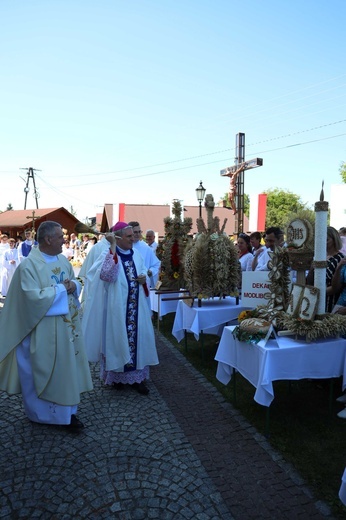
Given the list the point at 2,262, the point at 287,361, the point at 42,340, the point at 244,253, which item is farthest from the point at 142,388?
the point at 2,262

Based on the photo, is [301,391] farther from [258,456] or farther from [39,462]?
[39,462]

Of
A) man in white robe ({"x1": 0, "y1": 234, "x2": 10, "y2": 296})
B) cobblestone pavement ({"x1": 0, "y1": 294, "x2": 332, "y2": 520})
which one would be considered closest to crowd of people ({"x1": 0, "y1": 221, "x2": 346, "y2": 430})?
cobblestone pavement ({"x1": 0, "y1": 294, "x2": 332, "y2": 520})

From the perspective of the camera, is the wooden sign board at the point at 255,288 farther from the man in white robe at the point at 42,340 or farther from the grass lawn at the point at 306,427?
the man in white robe at the point at 42,340

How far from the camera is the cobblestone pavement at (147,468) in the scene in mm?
2725

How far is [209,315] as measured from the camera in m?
5.48

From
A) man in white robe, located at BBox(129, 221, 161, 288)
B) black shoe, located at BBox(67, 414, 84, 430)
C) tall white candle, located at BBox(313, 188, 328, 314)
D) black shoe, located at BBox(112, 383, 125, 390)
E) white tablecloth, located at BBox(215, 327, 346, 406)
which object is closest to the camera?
white tablecloth, located at BBox(215, 327, 346, 406)

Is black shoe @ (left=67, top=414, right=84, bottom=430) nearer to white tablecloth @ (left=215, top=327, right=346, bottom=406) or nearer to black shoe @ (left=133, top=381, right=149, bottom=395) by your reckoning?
black shoe @ (left=133, top=381, right=149, bottom=395)

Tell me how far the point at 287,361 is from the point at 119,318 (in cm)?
203

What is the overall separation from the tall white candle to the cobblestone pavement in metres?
1.52

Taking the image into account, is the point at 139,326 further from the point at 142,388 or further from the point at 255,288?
the point at 255,288

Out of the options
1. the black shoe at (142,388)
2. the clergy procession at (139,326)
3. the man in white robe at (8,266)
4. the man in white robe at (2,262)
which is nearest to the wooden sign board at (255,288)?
the clergy procession at (139,326)

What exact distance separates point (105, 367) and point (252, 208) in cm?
2325

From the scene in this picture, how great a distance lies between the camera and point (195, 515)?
Result: 105 inches

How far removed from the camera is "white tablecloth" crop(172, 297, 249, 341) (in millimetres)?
5449
